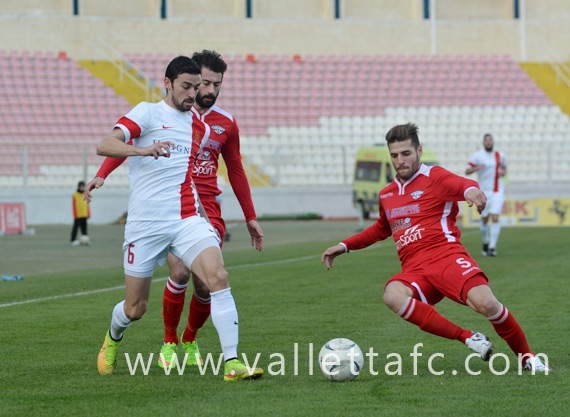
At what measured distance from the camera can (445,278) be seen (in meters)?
5.95

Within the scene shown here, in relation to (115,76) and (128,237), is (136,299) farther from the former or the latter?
(115,76)

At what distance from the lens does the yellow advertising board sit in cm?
2525

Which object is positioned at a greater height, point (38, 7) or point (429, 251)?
point (38, 7)

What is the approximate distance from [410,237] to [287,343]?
1.59 m

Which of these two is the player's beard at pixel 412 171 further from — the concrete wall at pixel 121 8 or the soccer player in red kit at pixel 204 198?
the concrete wall at pixel 121 8

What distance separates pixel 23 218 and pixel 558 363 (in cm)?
2019

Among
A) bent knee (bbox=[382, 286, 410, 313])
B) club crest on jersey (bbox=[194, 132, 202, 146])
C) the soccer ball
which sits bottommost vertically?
the soccer ball

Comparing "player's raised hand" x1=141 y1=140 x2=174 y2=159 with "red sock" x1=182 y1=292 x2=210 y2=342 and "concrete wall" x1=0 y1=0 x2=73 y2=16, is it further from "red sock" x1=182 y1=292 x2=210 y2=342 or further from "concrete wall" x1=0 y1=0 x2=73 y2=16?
"concrete wall" x1=0 y1=0 x2=73 y2=16

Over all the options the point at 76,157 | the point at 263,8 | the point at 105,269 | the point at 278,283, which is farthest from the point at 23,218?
the point at 263,8

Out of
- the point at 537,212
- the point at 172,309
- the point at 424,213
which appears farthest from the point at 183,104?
the point at 537,212

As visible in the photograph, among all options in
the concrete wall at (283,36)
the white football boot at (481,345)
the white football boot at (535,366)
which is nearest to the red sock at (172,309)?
the white football boot at (481,345)

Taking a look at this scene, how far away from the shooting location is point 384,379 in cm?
575

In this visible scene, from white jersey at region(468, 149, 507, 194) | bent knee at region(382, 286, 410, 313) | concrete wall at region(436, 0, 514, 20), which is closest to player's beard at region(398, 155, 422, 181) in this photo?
bent knee at region(382, 286, 410, 313)

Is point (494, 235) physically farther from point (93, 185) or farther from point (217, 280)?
point (93, 185)
